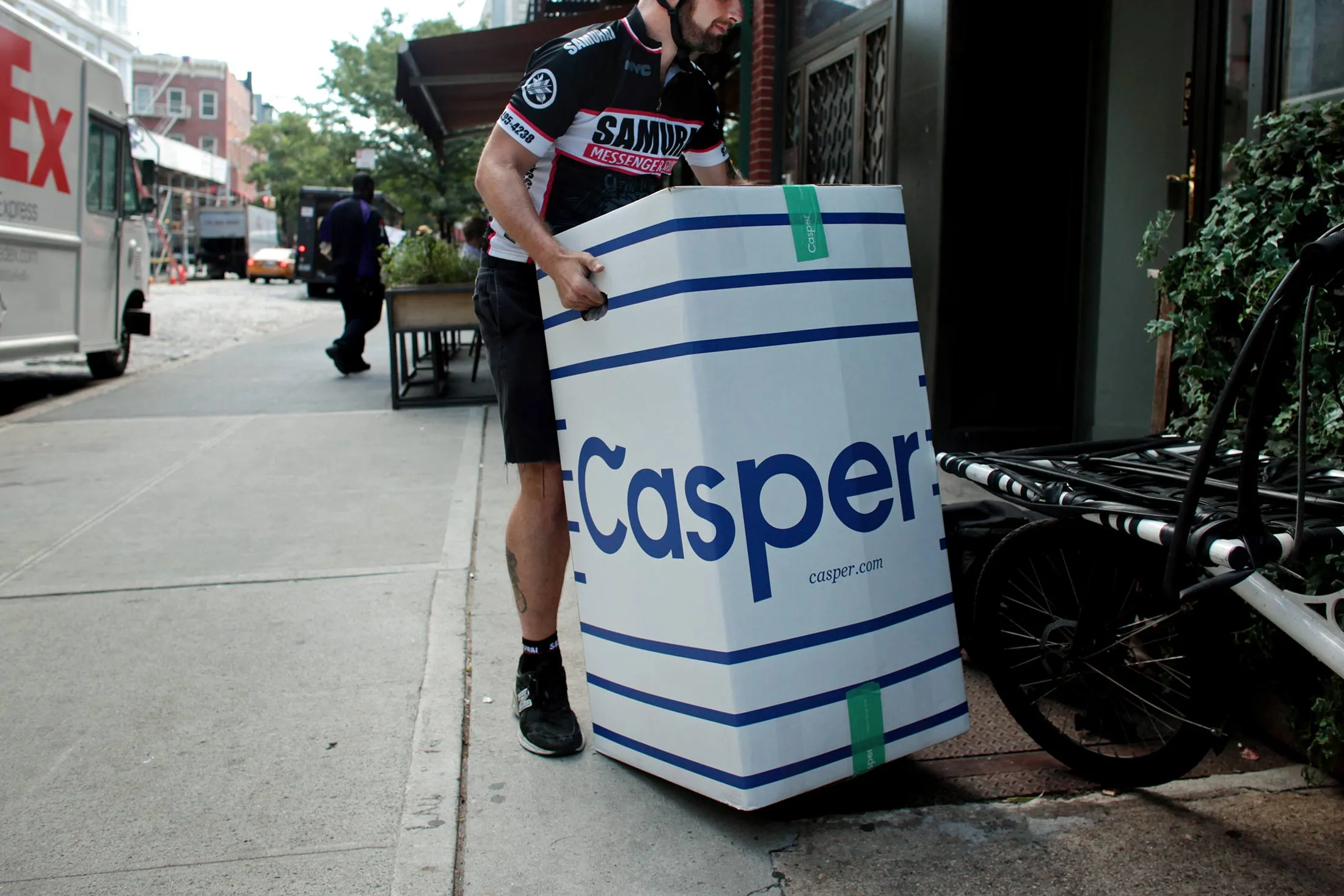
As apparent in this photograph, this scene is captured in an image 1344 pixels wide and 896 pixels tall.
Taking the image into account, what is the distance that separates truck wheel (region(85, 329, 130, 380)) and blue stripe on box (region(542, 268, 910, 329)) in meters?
10.4

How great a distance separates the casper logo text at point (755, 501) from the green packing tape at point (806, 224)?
1.37 ft

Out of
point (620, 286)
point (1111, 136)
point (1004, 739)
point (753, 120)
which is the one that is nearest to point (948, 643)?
point (1004, 739)

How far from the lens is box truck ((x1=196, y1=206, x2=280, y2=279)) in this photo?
4800cm

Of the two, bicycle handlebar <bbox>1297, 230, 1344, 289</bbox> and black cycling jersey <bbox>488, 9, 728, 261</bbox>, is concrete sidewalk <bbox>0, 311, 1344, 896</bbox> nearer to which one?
black cycling jersey <bbox>488, 9, 728, 261</bbox>

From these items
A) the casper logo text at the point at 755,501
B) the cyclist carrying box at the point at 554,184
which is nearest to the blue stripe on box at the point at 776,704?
the casper logo text at the point at 755,501

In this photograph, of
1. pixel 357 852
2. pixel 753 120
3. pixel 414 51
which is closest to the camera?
pixel 357 852

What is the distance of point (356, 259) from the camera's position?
35.5 ft

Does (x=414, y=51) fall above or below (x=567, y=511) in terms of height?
above

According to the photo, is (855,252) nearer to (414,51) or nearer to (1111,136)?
(1111,136)

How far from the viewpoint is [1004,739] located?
297 centimetres

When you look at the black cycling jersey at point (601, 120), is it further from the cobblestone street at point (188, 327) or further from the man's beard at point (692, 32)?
the cobblestone street at point (188, 327)

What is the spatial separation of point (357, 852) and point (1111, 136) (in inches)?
199

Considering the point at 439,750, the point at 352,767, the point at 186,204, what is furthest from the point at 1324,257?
the point at 186,204

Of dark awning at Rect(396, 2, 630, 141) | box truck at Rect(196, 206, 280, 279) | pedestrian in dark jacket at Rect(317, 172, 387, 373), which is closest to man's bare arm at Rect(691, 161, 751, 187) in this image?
dark awning at Rect(396, 2, 630, 141)
